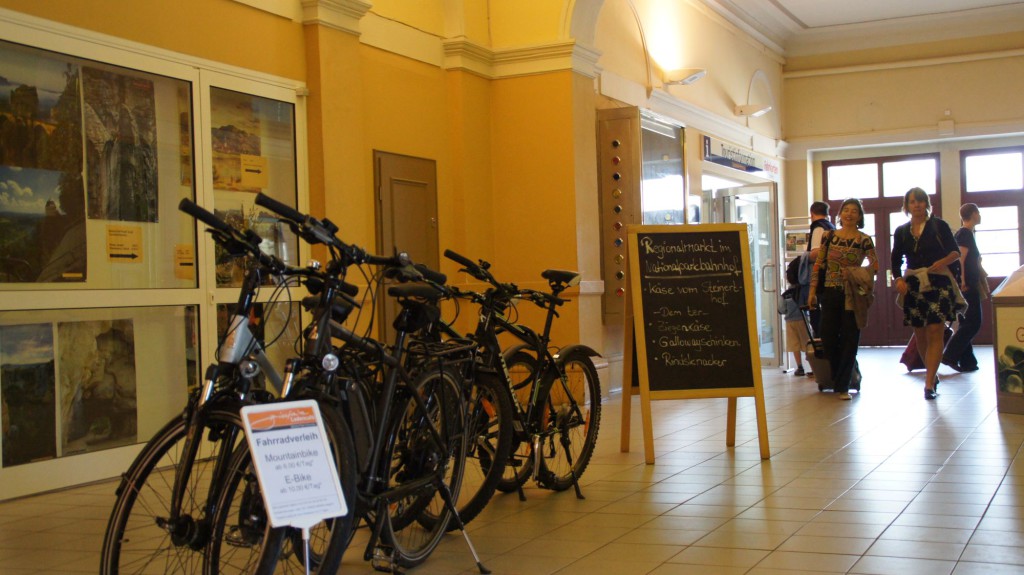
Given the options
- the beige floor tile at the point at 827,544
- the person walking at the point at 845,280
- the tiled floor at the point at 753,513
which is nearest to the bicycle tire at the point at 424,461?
the tiled floor at the point at 753,513

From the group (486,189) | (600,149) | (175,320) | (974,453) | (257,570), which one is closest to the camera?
(257,570)

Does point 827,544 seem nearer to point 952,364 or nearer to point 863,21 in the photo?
point 952,364

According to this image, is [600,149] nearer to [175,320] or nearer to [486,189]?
[486,189]

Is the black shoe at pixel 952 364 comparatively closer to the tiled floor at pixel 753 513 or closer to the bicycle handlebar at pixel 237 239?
the tiled floor at pixel 753 513

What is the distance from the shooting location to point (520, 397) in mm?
4340

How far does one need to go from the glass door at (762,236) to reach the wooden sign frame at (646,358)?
5.73m

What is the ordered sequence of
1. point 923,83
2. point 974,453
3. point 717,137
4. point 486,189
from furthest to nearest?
point 923,83, point 717,137, point 486,189, point 974,453

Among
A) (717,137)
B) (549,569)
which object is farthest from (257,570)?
(717,137)

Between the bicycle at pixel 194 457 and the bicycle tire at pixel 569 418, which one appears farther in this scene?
the bicycle tire at pixel 569 418

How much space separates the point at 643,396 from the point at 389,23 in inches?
136

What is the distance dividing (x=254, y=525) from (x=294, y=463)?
0.68 feet

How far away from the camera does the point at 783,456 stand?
523cm

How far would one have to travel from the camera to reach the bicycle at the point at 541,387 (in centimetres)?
397

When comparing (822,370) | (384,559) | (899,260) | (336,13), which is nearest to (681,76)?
(822,370)
